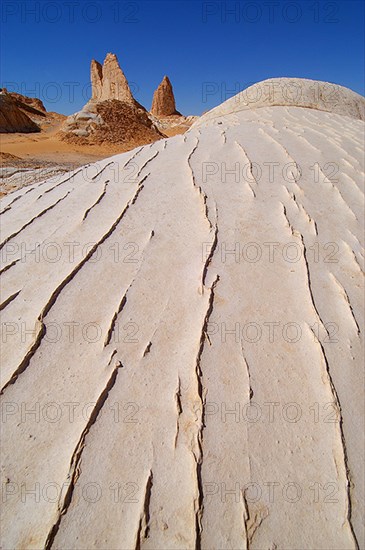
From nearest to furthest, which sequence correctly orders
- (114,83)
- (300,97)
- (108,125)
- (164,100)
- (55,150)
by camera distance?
(300,97)
(55,150)
(108,125)
(114,83)
(164,100)

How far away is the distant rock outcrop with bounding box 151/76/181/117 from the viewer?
109 ft

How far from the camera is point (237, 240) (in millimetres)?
1665

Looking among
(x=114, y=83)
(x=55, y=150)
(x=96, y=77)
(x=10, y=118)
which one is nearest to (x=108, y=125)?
(x=55, y=150)

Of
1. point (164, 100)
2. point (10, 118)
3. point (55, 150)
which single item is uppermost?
point (164, 100)

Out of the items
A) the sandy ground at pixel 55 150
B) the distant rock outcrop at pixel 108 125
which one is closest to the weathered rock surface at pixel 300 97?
the sandy ground at pixel 55 150

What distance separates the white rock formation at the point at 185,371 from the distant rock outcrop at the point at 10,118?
667 inches

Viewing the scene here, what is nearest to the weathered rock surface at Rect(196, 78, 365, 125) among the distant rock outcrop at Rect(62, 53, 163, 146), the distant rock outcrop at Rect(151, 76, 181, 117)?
the distant rock outcrop at Rect(62, 53, 163, 146)

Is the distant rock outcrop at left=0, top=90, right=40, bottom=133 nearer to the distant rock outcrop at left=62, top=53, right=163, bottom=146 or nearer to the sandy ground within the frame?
the sandy ground

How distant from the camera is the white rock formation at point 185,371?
34.3 inches

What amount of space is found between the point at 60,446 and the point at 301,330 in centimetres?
86

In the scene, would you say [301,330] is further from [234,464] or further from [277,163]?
[277,163]

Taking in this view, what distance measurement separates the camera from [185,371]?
3.71 ft

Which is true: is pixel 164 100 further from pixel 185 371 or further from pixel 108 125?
pixel 185 371

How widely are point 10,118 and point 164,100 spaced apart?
20.1 m
